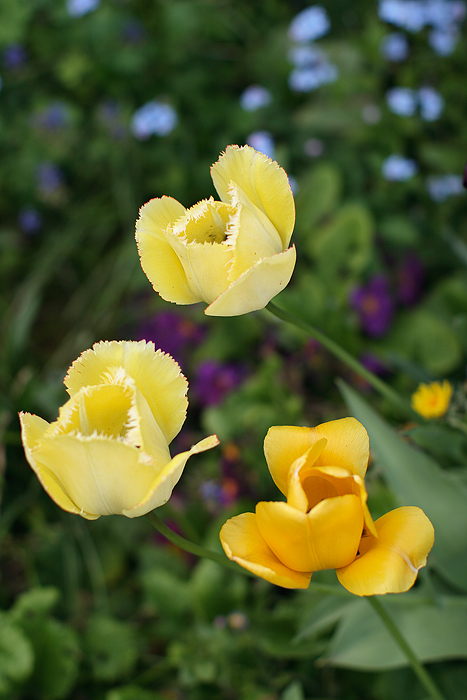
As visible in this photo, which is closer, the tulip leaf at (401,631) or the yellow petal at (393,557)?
the yellow petal at (393,557)

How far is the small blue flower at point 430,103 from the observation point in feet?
3.82

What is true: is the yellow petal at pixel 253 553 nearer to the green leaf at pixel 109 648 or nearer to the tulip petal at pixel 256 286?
the tulip petal at pixel 256 286

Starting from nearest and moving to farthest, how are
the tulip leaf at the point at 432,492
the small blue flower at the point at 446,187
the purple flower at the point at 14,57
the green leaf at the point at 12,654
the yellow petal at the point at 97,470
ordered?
the yellow petal at the point at 97,470
the tulip leaf at the point at 432,492
the green leaf at the point at 12,654
the small blue flower at the point at 446,187
the purple flower at the point at 14,57

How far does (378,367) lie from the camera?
0.99 meters

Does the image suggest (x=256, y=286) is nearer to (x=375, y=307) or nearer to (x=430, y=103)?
(x=375, y=307)

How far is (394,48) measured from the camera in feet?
4.14

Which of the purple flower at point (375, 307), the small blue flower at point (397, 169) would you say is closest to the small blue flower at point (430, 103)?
the small blue flower at point (397, 169)

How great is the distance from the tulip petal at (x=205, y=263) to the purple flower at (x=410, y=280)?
82 centimetres

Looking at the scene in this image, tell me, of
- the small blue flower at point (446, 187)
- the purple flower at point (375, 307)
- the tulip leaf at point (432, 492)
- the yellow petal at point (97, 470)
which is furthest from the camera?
the small blue flower at point (446, 187)

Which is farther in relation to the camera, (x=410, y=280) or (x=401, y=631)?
(x=410, y=280)

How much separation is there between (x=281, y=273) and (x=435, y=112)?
1050 millimetres

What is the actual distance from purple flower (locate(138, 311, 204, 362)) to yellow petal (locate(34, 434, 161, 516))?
856mm

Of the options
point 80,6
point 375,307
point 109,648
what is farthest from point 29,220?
point 109,648

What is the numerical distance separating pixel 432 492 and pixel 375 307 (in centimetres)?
56
